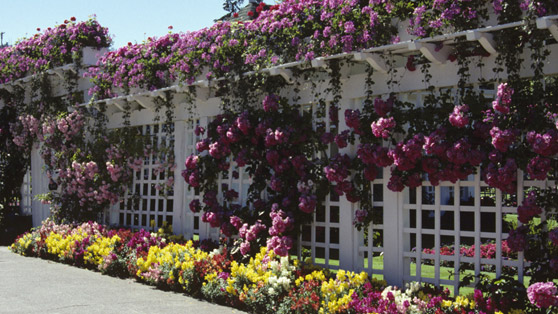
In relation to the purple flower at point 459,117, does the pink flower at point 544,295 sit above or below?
below

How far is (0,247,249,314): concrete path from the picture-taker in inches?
254

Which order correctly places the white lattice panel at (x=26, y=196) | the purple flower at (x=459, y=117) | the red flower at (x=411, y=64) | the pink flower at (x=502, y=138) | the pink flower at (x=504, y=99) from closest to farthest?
1. the pink flower at (x=502, y=138)
2. the pink flower at (x=504, y=99)
3. the purple flower at (x=459, y=117)
4. the red flower at (x=411, y=64)
5. the white lattice panel at (x=26, y=196)

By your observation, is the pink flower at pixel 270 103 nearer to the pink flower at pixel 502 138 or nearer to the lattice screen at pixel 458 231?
the lattice screen at pixel 458 231

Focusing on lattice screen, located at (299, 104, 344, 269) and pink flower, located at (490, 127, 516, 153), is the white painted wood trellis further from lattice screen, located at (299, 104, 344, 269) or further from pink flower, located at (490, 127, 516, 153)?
pink flower, located at (490, 127, 516, 153)

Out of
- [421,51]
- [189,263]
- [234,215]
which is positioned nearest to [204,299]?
[189,263]

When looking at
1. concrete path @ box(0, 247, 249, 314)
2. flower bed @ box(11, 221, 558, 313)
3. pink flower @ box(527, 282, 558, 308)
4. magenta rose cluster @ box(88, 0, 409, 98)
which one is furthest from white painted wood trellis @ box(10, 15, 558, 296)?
concrete path @ box(0, 247, 249, 314)

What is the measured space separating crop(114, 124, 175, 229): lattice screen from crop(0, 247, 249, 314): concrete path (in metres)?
1.33

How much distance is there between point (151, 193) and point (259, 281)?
4.06m

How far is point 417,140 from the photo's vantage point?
18.8 feet

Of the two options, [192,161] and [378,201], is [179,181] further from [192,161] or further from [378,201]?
[378,201]

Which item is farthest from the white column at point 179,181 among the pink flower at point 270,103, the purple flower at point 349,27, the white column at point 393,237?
the white column at point 393,237

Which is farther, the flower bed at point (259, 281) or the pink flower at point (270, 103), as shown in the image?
the pink flower at point (270, 103)

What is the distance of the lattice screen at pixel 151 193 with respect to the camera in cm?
951

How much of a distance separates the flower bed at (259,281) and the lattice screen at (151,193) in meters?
0.51
